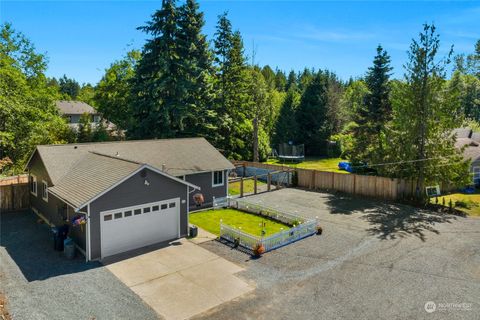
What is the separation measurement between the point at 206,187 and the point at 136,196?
8.34 m

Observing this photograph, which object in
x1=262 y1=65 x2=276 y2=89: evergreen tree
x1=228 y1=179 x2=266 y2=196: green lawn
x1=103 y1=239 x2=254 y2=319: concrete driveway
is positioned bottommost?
x1=103 y1=239 x2=254 y2=319: concrete driveway

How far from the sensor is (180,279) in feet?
43.5

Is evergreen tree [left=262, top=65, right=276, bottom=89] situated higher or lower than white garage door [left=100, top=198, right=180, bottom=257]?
higher

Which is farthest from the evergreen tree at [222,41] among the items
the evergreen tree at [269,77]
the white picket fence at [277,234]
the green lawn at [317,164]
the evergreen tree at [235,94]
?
the evergreen tree at [269,77]

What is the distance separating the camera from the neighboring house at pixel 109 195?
1499 cm

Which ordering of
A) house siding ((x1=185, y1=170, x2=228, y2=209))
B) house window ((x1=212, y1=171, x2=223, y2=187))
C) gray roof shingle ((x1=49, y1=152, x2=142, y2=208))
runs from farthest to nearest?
house window ((x1=212, y1=171, x2=223, y2=187)), house siding ((x1=185, y1=170, x2=228, y2=209)), gray roof shingle ((x1=49, y1=152, x2=142, y2=208))

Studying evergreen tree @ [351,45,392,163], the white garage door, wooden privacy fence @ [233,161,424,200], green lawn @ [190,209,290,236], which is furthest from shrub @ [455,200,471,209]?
the white garage door

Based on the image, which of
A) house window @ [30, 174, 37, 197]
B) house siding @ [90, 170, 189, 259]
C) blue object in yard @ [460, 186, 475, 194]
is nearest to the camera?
house siding @ [90, 170, 189, 259]

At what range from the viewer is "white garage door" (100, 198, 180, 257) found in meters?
15.3

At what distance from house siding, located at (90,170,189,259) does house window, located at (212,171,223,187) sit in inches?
255

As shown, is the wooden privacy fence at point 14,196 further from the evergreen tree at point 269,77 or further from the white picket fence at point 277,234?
the evergreen tree at point 269,77

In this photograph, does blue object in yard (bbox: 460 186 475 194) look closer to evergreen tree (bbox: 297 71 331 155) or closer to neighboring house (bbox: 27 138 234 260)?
neighboring house (bbox: 27 138 234 260)

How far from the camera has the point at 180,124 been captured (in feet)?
109

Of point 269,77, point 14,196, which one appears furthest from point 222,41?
point 269,77
